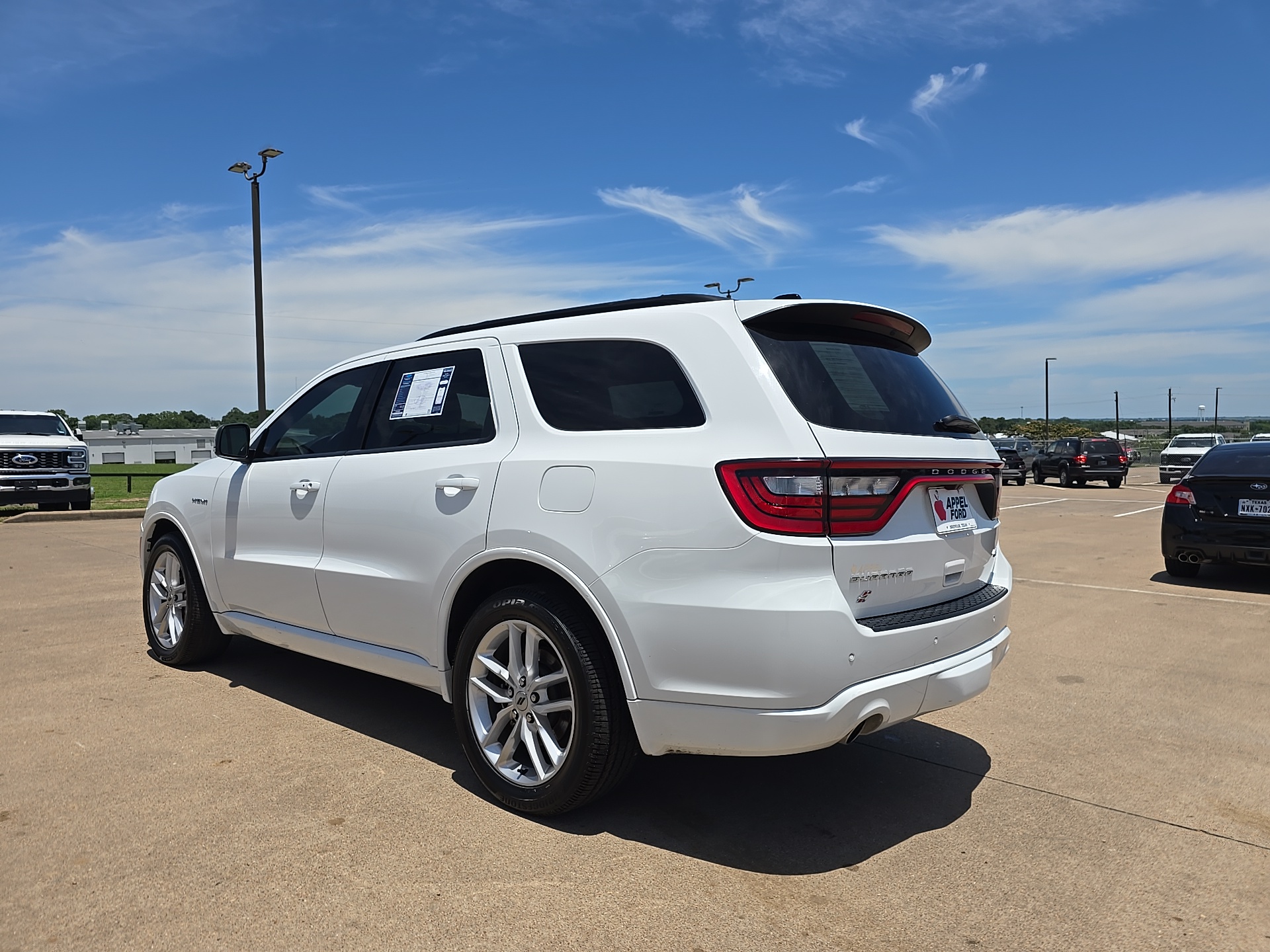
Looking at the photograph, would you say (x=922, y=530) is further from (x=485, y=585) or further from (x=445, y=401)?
(x=445, y=401)

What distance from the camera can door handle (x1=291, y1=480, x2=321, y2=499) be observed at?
15.0 feet

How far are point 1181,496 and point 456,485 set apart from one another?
8.31 m

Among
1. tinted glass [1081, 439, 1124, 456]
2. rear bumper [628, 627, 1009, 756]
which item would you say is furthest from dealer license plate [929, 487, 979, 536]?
tinted glass [1081, 439, 1124, 456]

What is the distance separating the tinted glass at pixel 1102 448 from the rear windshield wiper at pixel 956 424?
3061 centimetres

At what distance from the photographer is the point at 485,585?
12.5 ft

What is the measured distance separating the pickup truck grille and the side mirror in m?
13.8

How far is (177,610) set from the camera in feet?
18.7

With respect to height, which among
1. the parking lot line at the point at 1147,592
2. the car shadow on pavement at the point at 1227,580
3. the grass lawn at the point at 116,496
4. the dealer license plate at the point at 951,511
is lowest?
the car shadow on pavement at the point at 1227,580

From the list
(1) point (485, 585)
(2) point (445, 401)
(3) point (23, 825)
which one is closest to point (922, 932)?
(1) point (485, 585)

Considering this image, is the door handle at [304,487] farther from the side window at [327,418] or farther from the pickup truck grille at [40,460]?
the pickup truck grille at [40,460]

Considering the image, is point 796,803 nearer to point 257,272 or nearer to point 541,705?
point 541,705

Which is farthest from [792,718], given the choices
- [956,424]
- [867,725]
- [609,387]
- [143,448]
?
[143,448]

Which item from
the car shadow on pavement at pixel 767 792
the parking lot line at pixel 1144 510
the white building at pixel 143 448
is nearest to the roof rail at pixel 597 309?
the car shadow on pavement at pixel 767 792

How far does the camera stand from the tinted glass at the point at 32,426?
17.3 m
